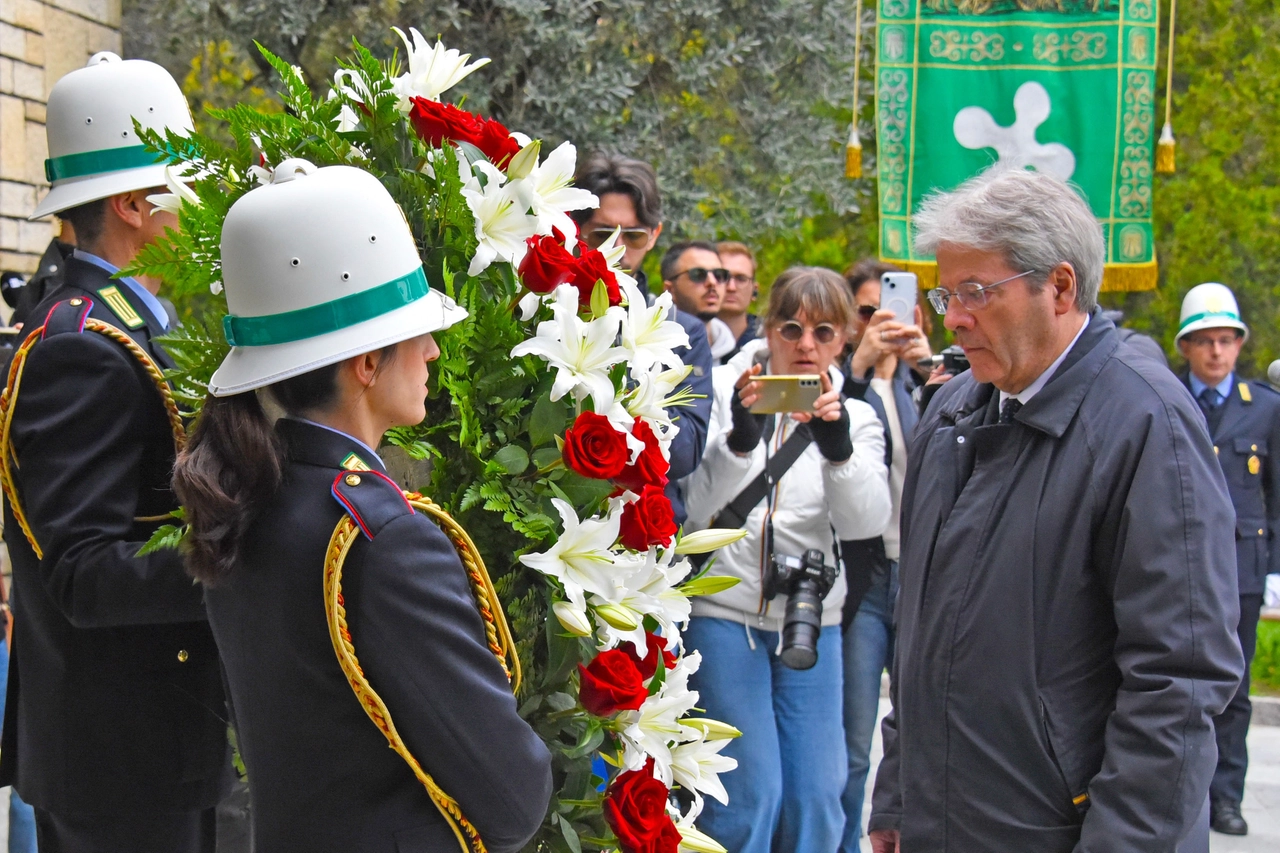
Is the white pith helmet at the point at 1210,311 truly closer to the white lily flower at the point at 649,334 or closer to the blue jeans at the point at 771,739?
the blue jeans at the point at 771,739

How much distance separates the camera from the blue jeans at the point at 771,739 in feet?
12.0

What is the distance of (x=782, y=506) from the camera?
388cm

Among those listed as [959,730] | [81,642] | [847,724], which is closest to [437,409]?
[81,642]

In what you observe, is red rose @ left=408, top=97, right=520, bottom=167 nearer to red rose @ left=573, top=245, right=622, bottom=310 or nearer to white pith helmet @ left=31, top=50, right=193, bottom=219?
red rose @ left=573, top=245, right=622, bottom=310

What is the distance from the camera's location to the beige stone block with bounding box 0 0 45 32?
676 centimetres

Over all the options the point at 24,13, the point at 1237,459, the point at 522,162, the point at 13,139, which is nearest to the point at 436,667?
the point at 522,162

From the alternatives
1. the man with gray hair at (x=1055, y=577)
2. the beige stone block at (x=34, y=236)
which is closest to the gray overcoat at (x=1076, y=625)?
the man with gray hair at (x=1055, y=577)

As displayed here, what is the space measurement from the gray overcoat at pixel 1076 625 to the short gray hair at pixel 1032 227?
0.42 ft

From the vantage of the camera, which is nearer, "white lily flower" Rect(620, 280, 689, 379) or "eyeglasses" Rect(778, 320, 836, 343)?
"white lily flower" Rect(620, 280, 689, 379)

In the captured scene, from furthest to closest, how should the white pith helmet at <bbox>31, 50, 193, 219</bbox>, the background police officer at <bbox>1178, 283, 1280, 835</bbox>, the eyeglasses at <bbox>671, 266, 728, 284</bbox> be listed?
the background police officer at <bbox>1178, 283, 1280, 835</bbox> < the eyeglasses at <bbox>671, 266, 728, 284</bbox> < the white pith helmet at <bbox>31, 50, 193, 219</bbox>

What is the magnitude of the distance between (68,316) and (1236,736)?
4888mm

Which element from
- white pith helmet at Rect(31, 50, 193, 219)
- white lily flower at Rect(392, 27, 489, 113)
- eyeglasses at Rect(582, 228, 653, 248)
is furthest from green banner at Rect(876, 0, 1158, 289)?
white lily flower at Rect(392, 27, 489, 113)

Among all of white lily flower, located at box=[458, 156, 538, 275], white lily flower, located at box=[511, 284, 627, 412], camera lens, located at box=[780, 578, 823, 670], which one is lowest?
camera lens, located at box=[780, 578, 823, 670]

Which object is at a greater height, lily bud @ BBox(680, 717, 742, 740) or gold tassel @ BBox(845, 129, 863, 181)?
gold tassel @ BBox(845, 129, 863, 181)
